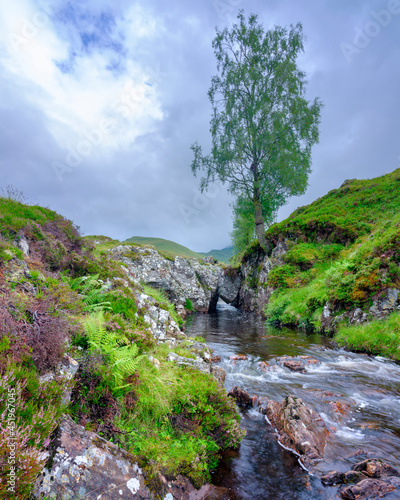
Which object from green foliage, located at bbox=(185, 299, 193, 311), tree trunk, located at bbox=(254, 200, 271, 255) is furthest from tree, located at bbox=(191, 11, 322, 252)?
green foliage, located at bbox=(185, 299, 193, 311)

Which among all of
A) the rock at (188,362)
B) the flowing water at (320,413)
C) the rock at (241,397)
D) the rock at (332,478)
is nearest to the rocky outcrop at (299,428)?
the flowing water at (320,413)

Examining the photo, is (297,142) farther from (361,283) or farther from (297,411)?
(297,411)

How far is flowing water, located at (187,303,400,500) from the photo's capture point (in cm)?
395

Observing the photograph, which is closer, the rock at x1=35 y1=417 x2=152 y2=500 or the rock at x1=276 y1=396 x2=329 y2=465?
the rock at x1=35 y1=417 x2=152 y2=500

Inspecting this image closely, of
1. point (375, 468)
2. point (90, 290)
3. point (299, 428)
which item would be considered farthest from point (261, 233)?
point (375, 468)

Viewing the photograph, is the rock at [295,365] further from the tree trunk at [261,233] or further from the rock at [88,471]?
the tree trunk at [261,233]

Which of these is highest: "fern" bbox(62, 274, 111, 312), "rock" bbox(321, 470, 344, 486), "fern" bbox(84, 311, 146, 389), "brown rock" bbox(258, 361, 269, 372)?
"fern" bbox(62, 274, 111, 312)

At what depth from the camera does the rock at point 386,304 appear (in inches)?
436

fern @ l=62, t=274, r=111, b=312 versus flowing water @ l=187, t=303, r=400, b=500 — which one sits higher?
fern @ l=62, t=274, r=111, b=312

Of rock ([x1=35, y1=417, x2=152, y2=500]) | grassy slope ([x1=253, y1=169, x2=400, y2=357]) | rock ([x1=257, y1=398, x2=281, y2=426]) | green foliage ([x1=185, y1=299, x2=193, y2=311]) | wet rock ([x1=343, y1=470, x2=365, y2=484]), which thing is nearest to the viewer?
rock ([x1=35, y1=417, x2=152, y2=500])

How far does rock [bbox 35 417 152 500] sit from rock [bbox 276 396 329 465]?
304cm

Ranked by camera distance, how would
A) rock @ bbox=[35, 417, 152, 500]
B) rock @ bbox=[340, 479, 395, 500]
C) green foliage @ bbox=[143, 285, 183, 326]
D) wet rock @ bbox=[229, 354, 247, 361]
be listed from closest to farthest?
rock @ bbox=[35, 417, 152, 500], rock @ bbox=[340, 479, 395, 500], wet rock @ bbox=[229, 354, 247, 361], green foliage @ bbox=[143, 285, 183, 326]

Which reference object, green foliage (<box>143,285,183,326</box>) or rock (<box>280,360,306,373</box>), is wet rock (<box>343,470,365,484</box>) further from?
green foliage (<box>143,285,183,326</box>)

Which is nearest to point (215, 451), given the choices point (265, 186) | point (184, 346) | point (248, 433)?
point (248, 433)
